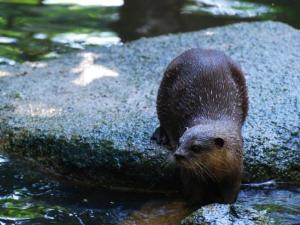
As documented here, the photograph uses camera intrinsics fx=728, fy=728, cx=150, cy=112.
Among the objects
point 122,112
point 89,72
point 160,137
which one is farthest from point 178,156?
point 89,72

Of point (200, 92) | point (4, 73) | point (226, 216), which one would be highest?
→ point (200, 92)

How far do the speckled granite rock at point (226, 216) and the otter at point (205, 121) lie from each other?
0.35 metres

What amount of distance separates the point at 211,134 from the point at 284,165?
3.67ft

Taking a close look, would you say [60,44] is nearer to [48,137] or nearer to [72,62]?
[72,62]

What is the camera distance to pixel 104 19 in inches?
417

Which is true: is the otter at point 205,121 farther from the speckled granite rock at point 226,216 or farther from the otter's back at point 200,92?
the speckled granite rock at point 226,216

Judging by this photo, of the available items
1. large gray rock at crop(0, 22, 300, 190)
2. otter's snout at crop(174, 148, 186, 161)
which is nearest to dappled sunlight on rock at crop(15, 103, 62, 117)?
large gray rock at crop(0, 22, 300, 190)

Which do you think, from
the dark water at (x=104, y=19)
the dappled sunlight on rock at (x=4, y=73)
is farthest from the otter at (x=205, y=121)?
the dark water at (x=104, y=19)

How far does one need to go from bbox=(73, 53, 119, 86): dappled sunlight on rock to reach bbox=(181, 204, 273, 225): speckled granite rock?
9.45 feet

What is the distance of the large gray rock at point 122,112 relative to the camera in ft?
19.5

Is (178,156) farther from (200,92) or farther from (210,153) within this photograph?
(200,92)

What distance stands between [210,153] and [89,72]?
3010 millimetres

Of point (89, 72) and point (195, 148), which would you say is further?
point (89, 72)

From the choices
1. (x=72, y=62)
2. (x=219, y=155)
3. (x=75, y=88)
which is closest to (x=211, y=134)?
(x=219, y=155)
